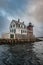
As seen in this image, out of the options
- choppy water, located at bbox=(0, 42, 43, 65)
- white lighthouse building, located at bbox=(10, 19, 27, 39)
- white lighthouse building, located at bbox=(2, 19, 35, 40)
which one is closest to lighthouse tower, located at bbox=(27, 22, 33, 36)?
white lighthouse building, located at bbox=(2, 19, 35, 40)

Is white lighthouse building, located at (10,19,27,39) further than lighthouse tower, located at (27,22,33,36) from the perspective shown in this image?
No

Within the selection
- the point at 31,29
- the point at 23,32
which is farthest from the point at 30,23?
the point at 23,32

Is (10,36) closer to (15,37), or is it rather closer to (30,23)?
(15,37)

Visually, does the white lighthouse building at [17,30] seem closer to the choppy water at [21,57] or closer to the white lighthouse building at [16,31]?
the white lighthouse building at [16,31]

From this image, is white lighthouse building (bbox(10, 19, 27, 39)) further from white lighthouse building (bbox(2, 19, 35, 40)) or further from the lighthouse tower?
the lighthouse tower

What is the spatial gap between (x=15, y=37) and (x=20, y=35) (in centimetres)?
457

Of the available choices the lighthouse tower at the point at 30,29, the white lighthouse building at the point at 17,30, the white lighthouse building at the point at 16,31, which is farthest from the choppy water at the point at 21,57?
the lighthouse tower at the point at 30,29

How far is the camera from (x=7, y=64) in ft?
64.0

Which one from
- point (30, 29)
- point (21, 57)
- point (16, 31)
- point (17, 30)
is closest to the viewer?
point (21, 57)

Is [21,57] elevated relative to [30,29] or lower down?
lower down

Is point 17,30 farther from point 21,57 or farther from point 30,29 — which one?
point 21,57

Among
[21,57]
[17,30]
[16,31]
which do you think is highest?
[17,30]

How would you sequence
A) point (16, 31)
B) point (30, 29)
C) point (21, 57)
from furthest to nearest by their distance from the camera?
point (30, 29)
point (16, 31)
point (21, 57)

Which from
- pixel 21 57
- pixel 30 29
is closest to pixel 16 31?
pixel 30 29
